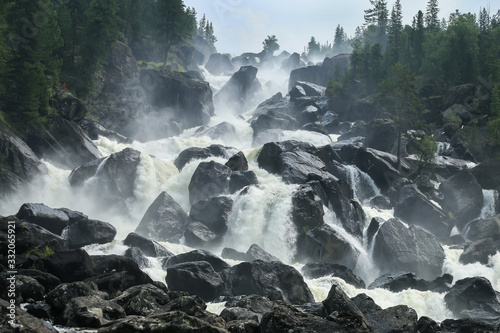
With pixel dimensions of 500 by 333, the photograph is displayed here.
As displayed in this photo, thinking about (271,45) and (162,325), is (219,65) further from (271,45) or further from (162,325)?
(162,325)

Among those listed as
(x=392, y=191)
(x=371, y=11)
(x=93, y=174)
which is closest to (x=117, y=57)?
(x=93, y=174)

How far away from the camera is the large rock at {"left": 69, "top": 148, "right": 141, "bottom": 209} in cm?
4272

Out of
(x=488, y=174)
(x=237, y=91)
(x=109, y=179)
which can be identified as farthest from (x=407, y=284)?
(x=237, y=91)

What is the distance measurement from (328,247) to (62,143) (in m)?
31.4

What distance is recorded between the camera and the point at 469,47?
78.1m

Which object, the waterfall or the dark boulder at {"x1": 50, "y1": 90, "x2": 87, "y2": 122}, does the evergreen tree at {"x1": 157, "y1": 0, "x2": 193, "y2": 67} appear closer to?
the dark boulder at {"x1": 50, "y1": 90, "x2": 87, "y2": 122}

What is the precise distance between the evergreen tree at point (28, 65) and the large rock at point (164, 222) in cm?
1784

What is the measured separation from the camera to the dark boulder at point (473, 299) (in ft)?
83.5

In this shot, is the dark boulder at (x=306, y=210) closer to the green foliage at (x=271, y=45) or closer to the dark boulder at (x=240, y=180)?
the dark boulder at (x=240, y=180)

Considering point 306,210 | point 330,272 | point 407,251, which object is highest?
point 306,210

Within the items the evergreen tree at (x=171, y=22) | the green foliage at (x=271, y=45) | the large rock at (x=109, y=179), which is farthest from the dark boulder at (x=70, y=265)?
the green foliage at (x=271, y=45)

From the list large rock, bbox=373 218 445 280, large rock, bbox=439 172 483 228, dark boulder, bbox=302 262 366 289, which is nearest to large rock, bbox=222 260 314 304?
dark boulder, bbox=302 262 366 289

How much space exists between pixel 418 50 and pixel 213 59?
7547 centimetres

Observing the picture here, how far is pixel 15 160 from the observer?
3975 centimetres
